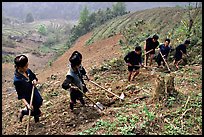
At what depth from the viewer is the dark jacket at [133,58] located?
28.8ft

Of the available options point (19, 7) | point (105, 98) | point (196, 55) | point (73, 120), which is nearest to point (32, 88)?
point (73, 120)

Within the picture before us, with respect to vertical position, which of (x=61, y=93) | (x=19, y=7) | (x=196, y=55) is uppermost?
(x=19, y=7)

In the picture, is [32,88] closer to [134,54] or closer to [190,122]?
[190,122]

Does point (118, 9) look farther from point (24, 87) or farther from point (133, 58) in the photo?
point (24, 87)

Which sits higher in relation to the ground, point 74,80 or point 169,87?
point 74,80

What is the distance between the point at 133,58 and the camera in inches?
348

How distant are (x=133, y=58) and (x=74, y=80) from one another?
2799mm

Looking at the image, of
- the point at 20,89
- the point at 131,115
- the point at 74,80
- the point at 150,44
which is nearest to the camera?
the point at 20,89

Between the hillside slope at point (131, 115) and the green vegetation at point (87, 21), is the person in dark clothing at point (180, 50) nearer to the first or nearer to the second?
the hillside slope at point (131, 115)

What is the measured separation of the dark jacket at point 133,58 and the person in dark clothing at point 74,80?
2.42 m

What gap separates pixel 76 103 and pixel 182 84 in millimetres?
3105

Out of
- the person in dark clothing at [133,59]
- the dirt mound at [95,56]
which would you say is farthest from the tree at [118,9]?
the person in dark clothing at [133,59]

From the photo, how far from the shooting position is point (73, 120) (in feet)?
21.5

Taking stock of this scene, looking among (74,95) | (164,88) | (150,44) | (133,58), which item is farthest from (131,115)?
(150,44)
